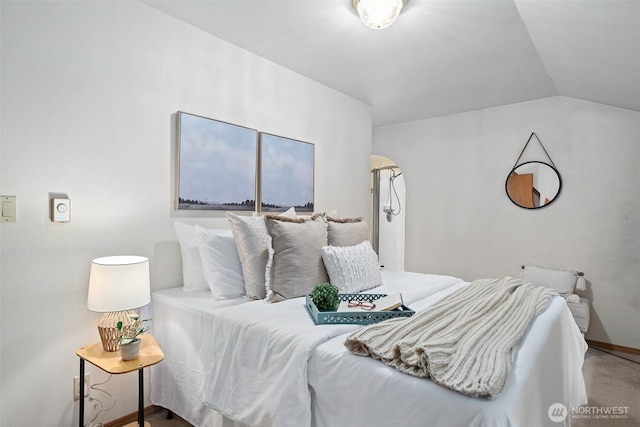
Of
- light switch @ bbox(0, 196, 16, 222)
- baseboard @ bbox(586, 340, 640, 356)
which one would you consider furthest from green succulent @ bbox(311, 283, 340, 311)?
baseboard @ bbox(586, 340, 640, 356)

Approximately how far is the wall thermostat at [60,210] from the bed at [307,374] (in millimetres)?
672

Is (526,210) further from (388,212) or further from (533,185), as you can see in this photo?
(388,212)

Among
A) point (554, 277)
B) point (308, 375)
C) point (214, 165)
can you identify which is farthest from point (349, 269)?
point (554, 277)

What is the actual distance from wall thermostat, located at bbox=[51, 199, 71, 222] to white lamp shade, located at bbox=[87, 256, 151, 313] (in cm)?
30

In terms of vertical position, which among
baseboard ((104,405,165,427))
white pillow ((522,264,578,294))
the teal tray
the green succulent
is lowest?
baseboard ((104,405,165,427))

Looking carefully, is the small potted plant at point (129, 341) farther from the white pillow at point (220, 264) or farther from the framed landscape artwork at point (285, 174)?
the framed landscape artwork at point (285, 174)

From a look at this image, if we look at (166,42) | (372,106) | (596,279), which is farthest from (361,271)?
(596,279)

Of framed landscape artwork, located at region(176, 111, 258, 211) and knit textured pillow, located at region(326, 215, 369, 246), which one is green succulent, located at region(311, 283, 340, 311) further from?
framed landscape artwork, located at region(176, 111, 258, 211)

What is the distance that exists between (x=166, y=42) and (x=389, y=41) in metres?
1.52

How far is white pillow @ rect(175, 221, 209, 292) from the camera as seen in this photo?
233 cm

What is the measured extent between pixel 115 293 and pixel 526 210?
4037 mm

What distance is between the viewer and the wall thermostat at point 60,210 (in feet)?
6.07

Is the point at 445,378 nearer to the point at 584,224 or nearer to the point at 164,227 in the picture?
the point at 164,227

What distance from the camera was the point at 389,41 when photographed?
104 inches
